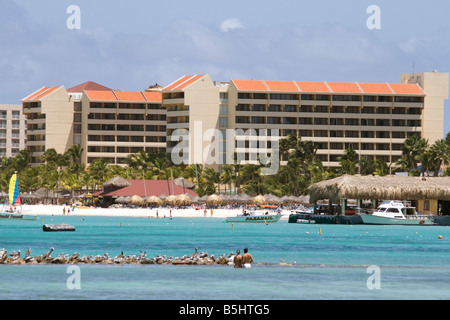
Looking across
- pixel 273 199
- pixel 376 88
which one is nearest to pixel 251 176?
pixel 273 199

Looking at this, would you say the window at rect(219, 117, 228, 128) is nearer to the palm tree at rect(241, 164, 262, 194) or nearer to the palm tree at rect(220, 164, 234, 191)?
the palm tree at rect(220, 164, 234, 191)

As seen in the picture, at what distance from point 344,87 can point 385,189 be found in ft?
312

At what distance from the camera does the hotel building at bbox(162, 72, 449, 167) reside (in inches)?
7554

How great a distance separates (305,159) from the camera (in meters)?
171

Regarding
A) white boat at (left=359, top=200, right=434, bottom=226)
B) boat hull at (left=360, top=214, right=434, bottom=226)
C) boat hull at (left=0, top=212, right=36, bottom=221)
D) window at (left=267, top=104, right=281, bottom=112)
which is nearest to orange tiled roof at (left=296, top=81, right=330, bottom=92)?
window at (left=267, top=104, right=281, bottom=112)

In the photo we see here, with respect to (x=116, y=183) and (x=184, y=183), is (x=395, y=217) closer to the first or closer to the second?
(x=184, y=183)

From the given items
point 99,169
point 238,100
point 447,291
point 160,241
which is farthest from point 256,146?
point 447,291

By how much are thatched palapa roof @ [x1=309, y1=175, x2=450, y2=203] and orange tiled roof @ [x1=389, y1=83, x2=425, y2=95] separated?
92890mm

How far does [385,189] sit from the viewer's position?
102m

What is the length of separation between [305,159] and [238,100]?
26753 millimetres

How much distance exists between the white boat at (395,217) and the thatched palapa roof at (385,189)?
85.4 inches

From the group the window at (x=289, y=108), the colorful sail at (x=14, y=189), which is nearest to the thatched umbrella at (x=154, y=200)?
the colorful sail at (x=14, y=189)
